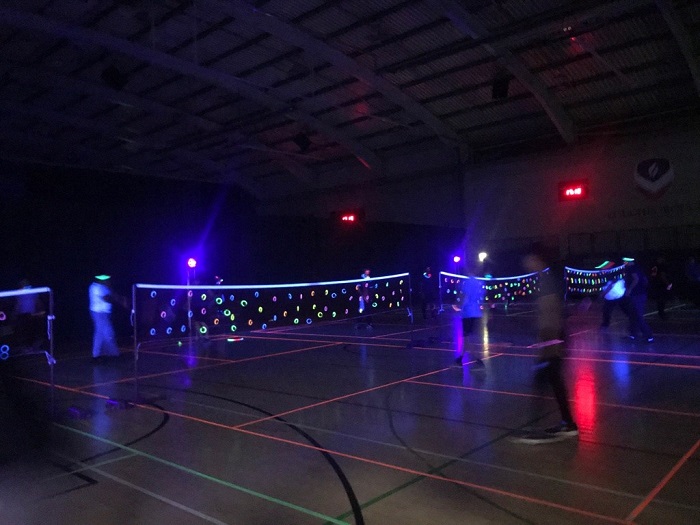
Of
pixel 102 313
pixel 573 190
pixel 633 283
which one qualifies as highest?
pixel 573 190

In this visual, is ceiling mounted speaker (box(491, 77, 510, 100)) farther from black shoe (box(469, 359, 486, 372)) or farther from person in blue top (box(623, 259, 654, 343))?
black shoe (box(469, 359, 486, 372))

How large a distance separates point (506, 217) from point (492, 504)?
22599 mm

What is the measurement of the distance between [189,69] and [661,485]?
829 inches

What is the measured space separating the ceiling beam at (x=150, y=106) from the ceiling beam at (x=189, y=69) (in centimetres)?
368

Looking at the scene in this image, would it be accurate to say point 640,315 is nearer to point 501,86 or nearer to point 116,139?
point 501,86

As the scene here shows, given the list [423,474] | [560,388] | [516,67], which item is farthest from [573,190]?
[423,474]

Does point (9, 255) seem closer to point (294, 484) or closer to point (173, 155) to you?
point (294, 484)

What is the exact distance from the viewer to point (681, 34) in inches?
645

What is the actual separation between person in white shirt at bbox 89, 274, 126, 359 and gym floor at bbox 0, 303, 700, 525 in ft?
3.20

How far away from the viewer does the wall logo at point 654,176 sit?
21.0 metres

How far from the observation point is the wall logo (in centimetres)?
2095

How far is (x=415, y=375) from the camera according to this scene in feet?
29.3

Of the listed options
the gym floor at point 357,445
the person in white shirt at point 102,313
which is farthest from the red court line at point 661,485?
the person in white shirt at point 102,313

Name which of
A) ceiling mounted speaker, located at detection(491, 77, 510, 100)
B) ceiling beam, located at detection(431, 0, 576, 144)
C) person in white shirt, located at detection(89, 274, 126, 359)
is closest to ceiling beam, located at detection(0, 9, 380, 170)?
ceiling mounted speaker, located at detection(491, 77, 510, 100)
